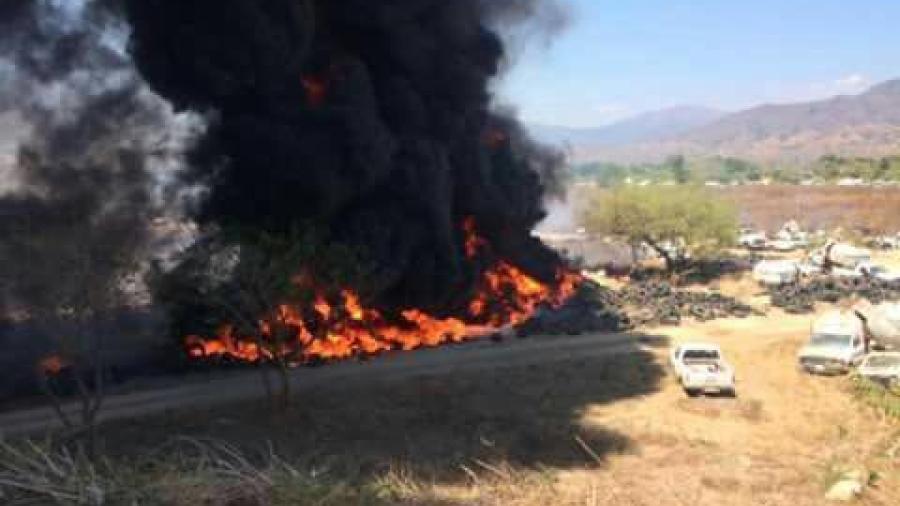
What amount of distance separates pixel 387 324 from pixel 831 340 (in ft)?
75.3

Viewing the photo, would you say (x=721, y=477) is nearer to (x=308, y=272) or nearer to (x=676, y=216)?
(x=308, y=272)

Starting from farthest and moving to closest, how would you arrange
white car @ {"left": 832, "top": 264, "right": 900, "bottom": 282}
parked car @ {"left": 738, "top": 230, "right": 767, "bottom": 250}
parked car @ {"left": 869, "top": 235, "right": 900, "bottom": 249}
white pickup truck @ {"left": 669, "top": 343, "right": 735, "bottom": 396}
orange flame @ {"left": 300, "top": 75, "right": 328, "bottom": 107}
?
parked car @ {"left": 738, "top": 230, "right": 767, "bottom": 250}, parked car @ {"left": 869, "top": 235, "right": 900, "bottom": 249}, white car @ {"left": 832, "top": 264, "right": 900, "bottom": 282}, orange flame @ {"left": 300, "top": 75, "right": 328, "bottom": 107}, white pickup truck @ {"left": 669, "top": 343, "right": 735, "bottom": 396}

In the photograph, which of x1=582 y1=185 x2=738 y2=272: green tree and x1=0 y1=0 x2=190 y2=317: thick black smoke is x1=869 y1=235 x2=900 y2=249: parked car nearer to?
x1=582 y1=185 x2=738 y2=272: green tree

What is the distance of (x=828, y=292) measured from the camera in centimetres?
6250

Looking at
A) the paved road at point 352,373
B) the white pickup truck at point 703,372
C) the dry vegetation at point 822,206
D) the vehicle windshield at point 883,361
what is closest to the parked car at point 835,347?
the vehicle windshield at point 883,361

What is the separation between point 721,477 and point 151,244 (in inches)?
1497

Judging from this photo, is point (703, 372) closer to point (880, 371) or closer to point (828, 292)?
point (880, 371)

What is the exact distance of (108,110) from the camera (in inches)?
2176

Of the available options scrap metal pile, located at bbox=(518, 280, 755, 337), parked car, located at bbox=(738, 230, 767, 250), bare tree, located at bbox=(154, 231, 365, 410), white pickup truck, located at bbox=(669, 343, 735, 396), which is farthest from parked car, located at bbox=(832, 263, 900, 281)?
bare tree, located at bbox=(154, 231, 365, 410)

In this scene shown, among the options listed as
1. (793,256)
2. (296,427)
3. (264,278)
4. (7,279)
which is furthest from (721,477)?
(793,256)

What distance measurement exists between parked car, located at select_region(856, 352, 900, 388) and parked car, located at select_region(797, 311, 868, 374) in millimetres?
1165

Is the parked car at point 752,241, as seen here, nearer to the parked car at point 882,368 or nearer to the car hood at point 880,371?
the parked car at point 882,368

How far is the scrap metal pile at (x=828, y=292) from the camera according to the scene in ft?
196

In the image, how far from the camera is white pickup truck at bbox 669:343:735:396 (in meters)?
36.6
